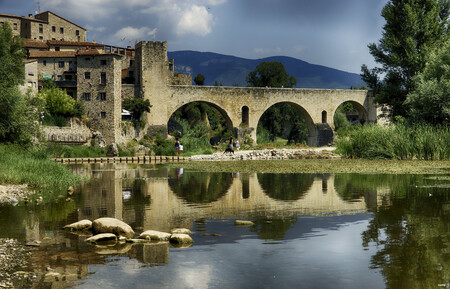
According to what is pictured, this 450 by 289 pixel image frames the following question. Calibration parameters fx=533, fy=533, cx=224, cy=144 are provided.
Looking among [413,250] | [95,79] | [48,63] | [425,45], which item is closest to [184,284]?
[413,250]

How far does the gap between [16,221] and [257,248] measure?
4.82 metres

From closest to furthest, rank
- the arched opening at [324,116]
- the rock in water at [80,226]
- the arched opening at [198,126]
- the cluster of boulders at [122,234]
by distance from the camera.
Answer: the cluster of boulders at [122,234], the rock in water at [80,226], the arched opening at [198,126], the arched opening at [324,116]

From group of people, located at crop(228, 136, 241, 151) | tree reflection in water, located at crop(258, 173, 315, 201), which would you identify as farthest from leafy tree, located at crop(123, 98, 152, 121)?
tree reflection in water, located at crop(258, 173, 315, 201)

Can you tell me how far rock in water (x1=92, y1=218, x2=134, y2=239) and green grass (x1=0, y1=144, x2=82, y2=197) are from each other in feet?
17.8

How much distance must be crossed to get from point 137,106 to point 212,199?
1215 inches

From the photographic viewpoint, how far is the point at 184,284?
235 inches

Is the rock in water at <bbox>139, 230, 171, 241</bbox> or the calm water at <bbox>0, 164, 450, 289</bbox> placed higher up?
the rock in water at <bbox>139, 230, 171, 241</bbox>

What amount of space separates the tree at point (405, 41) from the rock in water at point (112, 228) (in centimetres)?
3063

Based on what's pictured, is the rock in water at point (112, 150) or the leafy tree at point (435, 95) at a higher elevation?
the leafy tree at point (435, 95)

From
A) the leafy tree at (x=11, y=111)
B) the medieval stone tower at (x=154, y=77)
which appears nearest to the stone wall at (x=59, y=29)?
the medieval stone tower at (x=154, y=77)

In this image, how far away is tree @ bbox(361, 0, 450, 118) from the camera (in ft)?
119

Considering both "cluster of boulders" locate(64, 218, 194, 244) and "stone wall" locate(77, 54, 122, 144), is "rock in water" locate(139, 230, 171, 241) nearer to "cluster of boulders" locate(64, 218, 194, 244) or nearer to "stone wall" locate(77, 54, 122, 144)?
"cluster of boulders" locate(64, 218, 194, 244)

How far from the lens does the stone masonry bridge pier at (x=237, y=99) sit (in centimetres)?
4384

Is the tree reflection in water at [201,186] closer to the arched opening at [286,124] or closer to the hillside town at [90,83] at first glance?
the hillside town at [90,83]
